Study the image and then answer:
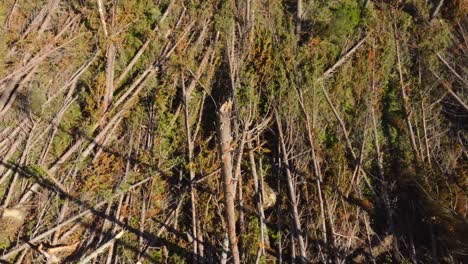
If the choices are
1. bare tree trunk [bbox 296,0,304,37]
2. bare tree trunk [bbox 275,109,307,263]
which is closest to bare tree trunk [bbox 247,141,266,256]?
bare tree trunk [bbox 275,109,307,263]

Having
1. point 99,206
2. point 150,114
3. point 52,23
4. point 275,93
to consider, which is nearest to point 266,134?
point 275,93

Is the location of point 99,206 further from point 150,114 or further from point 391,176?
point 391,176

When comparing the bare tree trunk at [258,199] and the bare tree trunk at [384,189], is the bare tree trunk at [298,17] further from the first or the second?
the bare tree trunk at [258,199]

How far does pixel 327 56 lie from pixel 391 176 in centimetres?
350

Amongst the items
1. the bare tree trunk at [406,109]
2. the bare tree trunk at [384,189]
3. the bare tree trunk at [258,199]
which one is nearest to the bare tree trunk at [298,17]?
the bare tree trunk at [406,109]

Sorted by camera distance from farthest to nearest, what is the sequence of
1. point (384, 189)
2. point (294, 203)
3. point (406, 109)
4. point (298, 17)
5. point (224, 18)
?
point (298, 17) → point (224, 18) → point (406, 109) → point (384, 189) → point (294, 203)

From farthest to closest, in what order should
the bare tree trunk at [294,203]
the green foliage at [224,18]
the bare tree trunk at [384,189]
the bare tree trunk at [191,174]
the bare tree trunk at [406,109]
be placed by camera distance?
the green foliage at [224,18] → the bare tree trunk at [406,109] → the bare tree trunk at [384,189] → the bare tree trunk at [294,203] → the bare tree trunk at [191,174]

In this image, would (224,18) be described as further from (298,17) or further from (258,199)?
(258,199)

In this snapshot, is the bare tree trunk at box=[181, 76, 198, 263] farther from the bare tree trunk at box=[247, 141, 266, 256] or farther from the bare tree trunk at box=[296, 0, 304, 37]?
the bare tree trunk at box=[296, 0, 304, 37]

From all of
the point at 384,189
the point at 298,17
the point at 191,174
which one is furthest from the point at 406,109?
the point at 191,174

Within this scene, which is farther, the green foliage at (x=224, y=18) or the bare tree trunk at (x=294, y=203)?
the green foliage at (x=224, y=18)

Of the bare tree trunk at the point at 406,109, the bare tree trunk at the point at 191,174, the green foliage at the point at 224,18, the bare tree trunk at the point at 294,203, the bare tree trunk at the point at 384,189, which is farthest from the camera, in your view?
the green foliage at the point at 224,18

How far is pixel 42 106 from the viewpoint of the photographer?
912 cm

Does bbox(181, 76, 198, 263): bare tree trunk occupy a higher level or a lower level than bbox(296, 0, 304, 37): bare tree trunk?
lower
